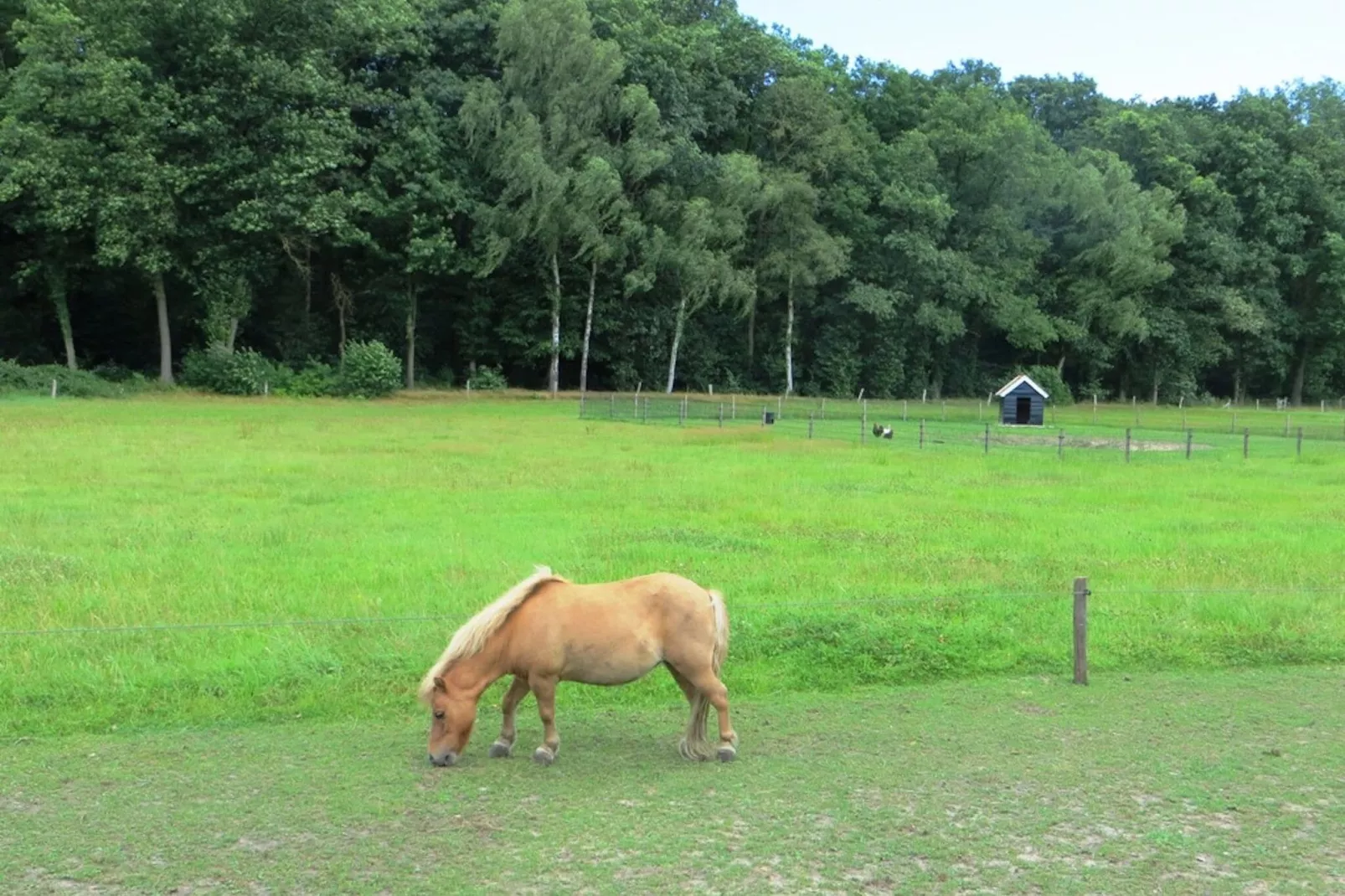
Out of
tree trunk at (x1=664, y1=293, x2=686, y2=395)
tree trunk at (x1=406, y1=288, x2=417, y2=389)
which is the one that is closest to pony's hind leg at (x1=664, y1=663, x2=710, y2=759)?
tree trunk at (x1=406, y1=288, x2=417, y2=389)

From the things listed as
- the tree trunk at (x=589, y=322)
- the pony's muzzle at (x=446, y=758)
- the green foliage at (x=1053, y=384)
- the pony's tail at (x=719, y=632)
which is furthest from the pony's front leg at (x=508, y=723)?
the green foliage at (x=1053, y=384)

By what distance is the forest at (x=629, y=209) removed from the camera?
46875 millimetres

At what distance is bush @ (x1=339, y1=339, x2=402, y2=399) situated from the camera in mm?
48188

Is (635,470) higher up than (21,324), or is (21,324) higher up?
(21,324)

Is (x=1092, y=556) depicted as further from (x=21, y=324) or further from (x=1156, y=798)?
(x=21, y=324)

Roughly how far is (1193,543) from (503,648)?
460 inches

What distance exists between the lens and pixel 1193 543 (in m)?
14.8

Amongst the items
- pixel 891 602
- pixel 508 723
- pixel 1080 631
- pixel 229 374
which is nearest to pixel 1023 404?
pixel 229 374

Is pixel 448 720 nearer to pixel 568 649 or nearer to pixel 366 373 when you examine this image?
pixel 568 649

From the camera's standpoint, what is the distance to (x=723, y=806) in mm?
5871

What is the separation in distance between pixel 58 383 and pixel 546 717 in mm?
43858

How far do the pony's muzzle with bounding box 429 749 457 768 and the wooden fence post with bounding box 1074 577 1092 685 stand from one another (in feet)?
16.2

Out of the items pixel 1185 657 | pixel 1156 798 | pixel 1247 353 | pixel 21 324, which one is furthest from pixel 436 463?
pixel 1247 353

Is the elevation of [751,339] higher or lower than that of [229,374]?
higher
